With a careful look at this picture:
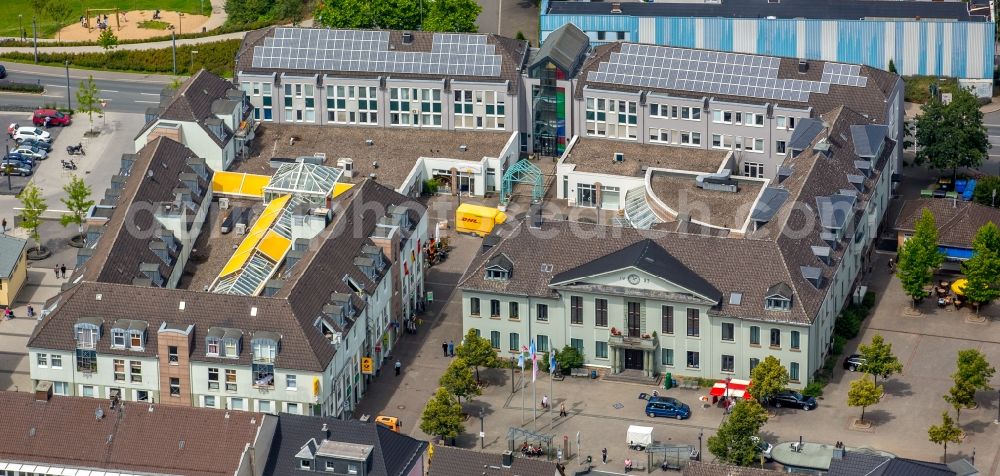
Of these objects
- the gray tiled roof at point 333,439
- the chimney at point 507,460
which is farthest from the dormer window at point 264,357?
the chimney at point 507,460

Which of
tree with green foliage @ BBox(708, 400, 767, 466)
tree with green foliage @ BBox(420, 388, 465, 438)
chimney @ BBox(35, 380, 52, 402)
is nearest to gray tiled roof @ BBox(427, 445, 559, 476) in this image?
tree with green foliage @ BBox(420, 388, 465, 438)

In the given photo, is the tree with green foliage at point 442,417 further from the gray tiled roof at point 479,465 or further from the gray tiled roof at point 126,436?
the gray tiled roof at point 126,436

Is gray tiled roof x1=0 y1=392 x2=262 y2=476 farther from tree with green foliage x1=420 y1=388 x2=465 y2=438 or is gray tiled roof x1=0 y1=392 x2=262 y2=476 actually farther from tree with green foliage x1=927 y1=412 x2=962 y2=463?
tree with green foliage x1=927 y1=412 x2=962 y2=463

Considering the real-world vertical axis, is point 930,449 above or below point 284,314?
below

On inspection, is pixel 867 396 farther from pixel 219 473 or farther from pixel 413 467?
pixel 219 473

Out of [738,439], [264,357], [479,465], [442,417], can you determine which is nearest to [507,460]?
[479,465]

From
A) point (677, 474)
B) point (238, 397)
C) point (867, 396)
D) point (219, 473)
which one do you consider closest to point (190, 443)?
point (219, 473)

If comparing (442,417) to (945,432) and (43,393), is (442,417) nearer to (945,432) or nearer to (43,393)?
(43,393)
